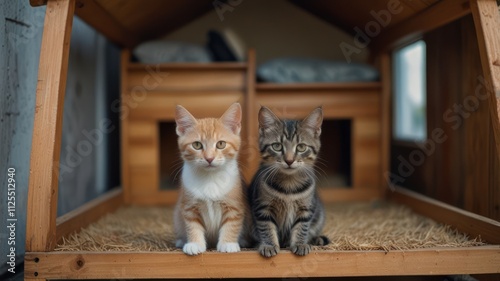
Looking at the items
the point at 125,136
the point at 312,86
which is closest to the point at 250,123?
the point at 312,86

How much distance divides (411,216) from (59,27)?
206cm

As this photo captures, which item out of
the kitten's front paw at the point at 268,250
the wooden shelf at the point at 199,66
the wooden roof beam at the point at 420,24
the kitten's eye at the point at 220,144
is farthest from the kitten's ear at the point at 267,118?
the wooden shelf at the point at 199,66

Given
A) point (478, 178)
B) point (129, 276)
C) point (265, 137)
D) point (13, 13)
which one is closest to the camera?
point (129, 276)

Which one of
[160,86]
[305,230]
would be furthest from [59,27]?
[160,86]

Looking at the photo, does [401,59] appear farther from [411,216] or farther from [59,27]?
[59,27]

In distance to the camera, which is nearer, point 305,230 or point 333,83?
point 305,230

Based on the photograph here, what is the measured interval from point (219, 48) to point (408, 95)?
1929 millimetres

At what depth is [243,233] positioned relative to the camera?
2049 millimetres

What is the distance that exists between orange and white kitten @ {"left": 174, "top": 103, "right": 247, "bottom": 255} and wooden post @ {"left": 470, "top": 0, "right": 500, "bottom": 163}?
967mm

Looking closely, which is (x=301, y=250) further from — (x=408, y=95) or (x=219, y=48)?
(x=408, y=95)

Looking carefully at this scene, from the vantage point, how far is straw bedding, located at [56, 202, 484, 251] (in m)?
2.00

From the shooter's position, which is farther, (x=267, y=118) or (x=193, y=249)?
(x=267, y=118)

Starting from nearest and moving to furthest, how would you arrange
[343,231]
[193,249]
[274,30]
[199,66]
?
1. [193,249]
2. [343,231]
3. [199,66]
4. [274,30]

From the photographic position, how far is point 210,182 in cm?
192
